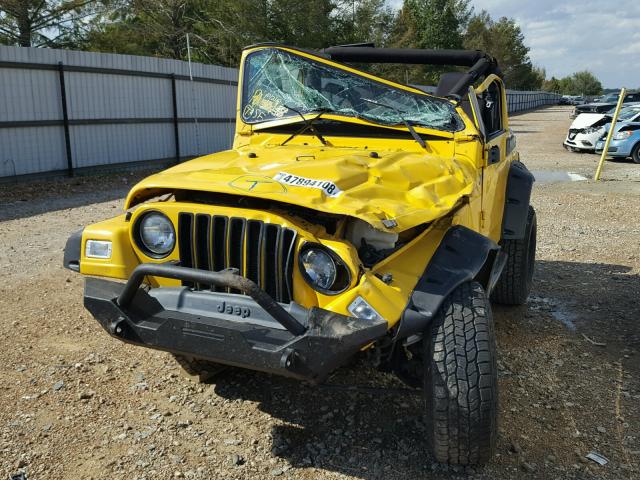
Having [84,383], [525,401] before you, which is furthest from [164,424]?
[525,401]

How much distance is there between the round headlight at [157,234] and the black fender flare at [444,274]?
115cm

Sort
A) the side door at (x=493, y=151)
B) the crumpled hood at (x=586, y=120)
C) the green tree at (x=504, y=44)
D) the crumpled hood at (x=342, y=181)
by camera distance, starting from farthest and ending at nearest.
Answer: the green tree at (x=504, y=44) < the crumpled hood at (x=586, y=120) < the side door at (x=493, y=151) < the crumpled hood at (x=342, y=181)

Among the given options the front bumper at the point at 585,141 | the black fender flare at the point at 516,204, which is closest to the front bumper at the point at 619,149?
the front bumper at the point at 585,141

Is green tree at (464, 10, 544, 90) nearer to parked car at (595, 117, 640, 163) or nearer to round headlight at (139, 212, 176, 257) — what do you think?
parked car at (595, 117, 640, 163)

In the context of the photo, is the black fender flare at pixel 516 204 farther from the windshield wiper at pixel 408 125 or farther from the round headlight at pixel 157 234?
the round headlight at pixel 157 234

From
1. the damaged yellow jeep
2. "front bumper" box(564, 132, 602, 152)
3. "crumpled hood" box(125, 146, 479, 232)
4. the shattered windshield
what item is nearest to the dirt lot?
the damaged yellow jeep

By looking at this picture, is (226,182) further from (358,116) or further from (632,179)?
(632,179)

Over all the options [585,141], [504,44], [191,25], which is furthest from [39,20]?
[504,44]

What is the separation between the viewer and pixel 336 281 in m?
2.63

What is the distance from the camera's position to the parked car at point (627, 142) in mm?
17141

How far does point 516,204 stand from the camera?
15.1 feet

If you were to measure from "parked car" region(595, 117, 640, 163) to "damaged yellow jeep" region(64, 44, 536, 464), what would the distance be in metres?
15.8

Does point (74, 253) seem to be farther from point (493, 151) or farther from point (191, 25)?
point (191, 25)

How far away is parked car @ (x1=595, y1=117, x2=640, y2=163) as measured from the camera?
17.1 m
